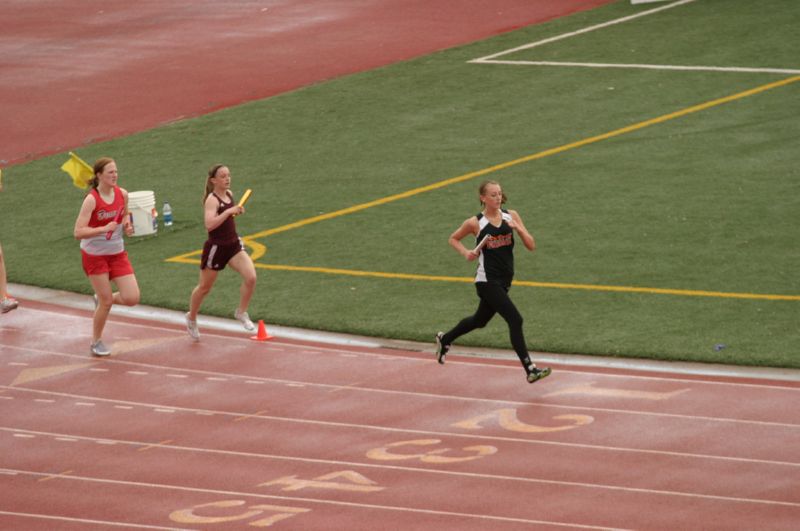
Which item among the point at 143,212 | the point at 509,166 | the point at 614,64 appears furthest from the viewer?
the point at 614,64

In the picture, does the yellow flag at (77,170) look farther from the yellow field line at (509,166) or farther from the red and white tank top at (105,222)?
the yellow field line at (509,166)

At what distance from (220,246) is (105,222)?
124 centimetres

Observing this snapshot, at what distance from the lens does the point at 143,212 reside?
21109 mm

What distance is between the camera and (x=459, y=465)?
12.2 m

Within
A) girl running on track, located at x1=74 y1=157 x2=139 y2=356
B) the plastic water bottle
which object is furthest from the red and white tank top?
the plastic water bottle

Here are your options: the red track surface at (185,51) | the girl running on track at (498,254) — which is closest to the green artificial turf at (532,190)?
the red track surface at (185,51)

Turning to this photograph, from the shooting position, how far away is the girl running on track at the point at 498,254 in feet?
45.2

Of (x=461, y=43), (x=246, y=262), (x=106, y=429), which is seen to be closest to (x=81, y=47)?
(x=461, y=43)

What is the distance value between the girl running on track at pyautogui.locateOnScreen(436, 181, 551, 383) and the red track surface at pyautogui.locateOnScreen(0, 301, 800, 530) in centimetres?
54

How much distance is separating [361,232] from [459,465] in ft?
28.5

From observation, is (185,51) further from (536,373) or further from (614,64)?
(536,373)

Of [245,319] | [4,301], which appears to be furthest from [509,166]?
[4,301]

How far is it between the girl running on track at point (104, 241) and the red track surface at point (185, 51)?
1235cm

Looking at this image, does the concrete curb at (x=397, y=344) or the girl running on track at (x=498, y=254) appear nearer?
the girl running on track at (x=498, y=254)
